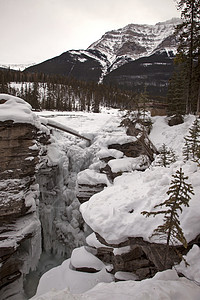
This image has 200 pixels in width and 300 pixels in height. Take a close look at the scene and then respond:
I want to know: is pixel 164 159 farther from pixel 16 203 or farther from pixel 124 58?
pixel 124 58

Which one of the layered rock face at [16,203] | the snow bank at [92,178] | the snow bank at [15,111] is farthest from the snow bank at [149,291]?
the snow bank at [92,178]

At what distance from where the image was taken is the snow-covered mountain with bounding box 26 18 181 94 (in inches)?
3652

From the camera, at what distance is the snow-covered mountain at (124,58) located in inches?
3652

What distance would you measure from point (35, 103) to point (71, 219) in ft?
109

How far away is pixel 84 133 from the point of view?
634 inches

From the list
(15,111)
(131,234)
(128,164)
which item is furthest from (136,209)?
(15,111)

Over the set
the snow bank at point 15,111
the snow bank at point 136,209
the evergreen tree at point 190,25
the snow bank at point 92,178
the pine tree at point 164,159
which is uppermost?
the evergreen tree at point 190,25

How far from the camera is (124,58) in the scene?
122125 millimetres

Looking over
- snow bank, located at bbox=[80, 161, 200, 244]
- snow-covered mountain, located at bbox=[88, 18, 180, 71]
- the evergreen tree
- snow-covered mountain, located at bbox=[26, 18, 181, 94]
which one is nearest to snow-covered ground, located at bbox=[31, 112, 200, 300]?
snow bank, located at bbox=[80, 161, 200, 244]

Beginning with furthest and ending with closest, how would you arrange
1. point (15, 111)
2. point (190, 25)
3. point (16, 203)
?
1. point (190, 25)
2. point (15, 111)
3. point (16, 203)

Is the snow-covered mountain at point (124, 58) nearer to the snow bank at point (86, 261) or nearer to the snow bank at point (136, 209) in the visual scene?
the snow bank at point (136, 209)

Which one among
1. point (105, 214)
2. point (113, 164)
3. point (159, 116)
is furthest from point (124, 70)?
point (105, 214)

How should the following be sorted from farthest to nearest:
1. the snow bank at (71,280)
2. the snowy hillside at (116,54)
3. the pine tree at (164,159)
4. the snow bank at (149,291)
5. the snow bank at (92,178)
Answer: the snowy hillside at (116,54), the snow bank at (92,178), the pine tree at (164,159), the snow bank at (71,280), the snow bank at (149,291)

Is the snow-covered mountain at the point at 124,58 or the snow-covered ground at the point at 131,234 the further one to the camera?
the snow-covered mountain at the point at 124,58
